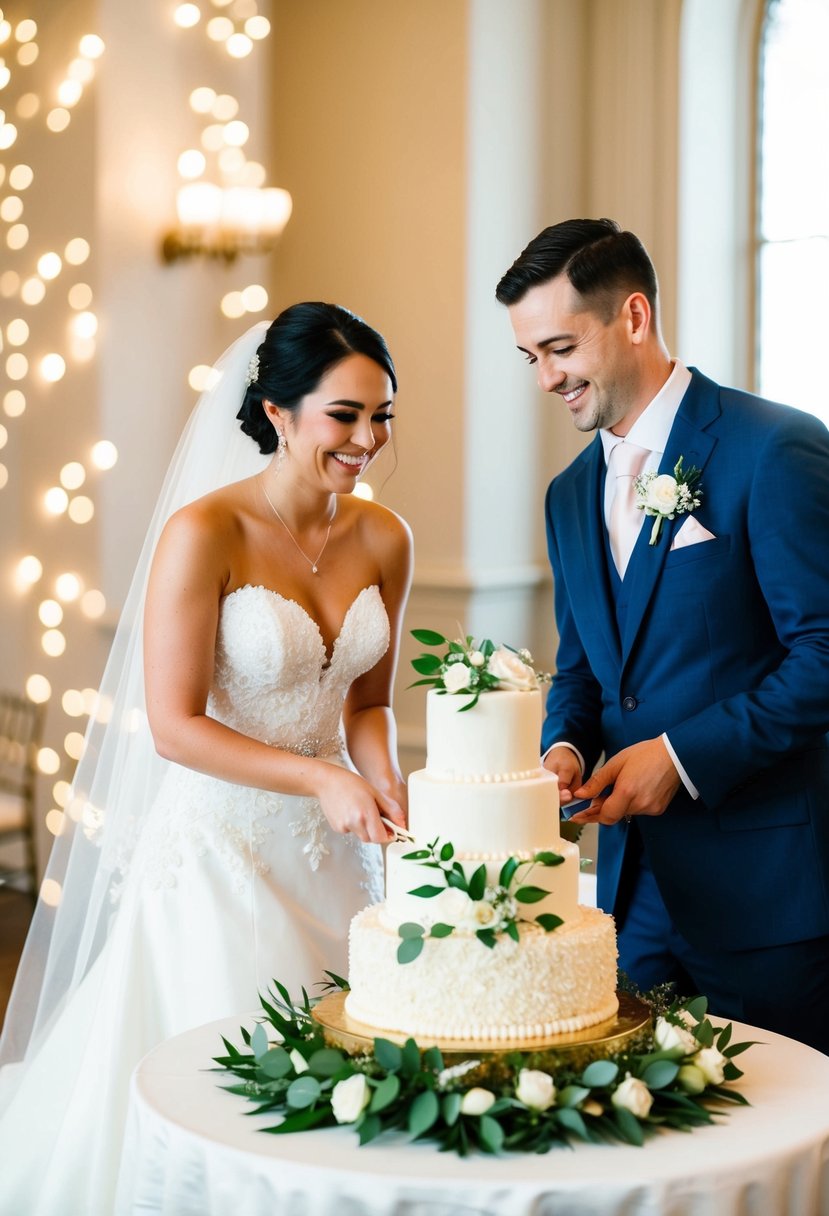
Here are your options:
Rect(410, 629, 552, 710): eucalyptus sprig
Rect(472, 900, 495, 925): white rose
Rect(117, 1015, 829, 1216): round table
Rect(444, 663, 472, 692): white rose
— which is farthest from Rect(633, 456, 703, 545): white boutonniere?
Rect(117, 1015, 829, 1216): round table

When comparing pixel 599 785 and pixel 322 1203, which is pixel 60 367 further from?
pixel 322 1203

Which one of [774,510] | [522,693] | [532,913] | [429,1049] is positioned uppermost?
[774,510]

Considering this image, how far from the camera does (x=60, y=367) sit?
5543 mm

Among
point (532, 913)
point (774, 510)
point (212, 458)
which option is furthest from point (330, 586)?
point (532, 913)

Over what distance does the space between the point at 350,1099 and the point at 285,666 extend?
50.2 inches

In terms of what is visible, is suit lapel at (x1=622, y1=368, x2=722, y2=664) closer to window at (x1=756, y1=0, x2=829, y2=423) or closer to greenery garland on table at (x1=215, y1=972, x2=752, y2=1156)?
greenery garland on table at (x1=215, y1=972, x2=752, y2=1156)

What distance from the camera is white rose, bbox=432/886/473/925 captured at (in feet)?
6.28

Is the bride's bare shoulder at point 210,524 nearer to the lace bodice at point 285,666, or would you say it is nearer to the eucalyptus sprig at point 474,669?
the lace bodice at point 285,666

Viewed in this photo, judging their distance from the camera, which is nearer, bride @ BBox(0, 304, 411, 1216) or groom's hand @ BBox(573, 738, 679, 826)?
groom's hand @ BBox(573, 738, 679, 826)

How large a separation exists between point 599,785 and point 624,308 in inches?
36.5

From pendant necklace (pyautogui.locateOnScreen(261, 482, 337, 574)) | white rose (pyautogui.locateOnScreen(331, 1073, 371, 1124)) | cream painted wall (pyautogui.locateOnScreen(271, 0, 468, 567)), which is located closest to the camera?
white rose (pyautogui.locateOnScreen(331, 1073, 371, 1124))

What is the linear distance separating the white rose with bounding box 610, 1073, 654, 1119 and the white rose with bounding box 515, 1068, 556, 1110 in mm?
91

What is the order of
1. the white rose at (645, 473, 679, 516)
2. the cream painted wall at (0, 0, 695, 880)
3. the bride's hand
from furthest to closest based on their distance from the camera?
the cream painted wall at (0, 0, 695, 880) < the white rose at (645, 473, 679, 516) < the bride's hand

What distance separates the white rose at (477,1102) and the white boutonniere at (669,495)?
1.14 metres
